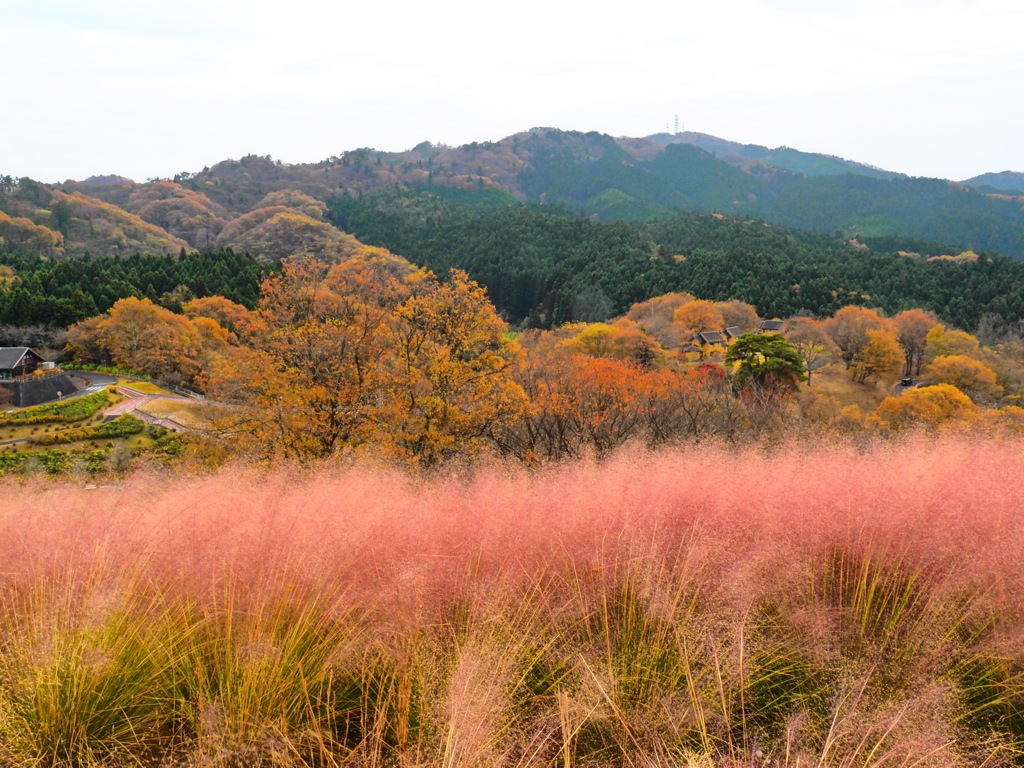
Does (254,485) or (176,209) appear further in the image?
(176,209)

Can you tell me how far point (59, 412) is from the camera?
132 feet

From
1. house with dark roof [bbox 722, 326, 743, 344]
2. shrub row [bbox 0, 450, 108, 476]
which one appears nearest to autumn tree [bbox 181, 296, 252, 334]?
shrub row [bbox 0, 450, 108, 476]

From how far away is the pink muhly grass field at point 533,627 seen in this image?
226 centimetres

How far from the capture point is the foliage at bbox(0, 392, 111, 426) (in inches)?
1542

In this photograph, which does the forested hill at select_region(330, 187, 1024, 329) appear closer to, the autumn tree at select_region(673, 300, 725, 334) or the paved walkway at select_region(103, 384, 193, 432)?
the autumn tree at select_region(673, 300, 725, 334)

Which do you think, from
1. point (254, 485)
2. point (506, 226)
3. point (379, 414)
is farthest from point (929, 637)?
point (506, 226)

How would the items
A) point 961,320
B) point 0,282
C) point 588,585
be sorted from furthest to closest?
point 961,320 → point 0,282 → point 588,585

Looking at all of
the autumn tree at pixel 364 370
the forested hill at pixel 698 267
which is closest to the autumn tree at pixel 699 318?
the forested hill at pixel 698 267

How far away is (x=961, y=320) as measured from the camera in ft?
222

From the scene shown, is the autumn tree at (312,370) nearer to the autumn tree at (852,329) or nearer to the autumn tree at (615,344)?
the autumn tree at (615,344)

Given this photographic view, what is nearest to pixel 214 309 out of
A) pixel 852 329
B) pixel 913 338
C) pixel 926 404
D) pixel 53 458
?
pixel 53 458

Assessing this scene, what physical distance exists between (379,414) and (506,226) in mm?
110762

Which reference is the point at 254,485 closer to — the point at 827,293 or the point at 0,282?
the point at 0,282

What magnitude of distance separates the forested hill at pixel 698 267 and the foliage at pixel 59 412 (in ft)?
185
